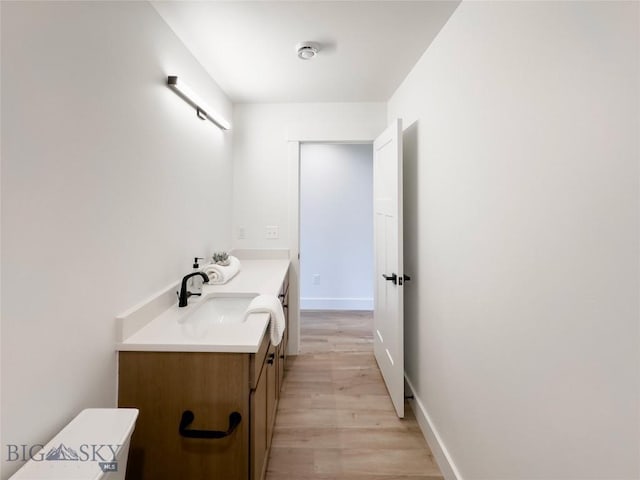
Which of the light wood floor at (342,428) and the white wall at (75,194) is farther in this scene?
the light wood floor at (342,428)

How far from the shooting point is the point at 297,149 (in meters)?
3.03

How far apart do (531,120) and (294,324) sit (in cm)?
253

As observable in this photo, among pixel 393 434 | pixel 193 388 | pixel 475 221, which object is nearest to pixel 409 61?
pixel 475 221

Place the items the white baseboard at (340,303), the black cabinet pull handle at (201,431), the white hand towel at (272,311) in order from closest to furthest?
the black cabinet pull handle at (201,431), the white hand towel at (272,311), the white baseboard at (340,303)

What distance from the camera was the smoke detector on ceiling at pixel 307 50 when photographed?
1.89 meters

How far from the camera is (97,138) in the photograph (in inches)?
45.8

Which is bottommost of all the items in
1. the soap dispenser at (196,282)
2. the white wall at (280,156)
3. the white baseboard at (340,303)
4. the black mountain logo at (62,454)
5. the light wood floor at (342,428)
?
the light wood floor at (342,428)

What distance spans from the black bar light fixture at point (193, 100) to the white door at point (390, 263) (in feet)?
4.09

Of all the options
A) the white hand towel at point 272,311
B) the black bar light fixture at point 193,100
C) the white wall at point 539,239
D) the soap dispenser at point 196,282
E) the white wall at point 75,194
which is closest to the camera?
the white wall at point 539,239

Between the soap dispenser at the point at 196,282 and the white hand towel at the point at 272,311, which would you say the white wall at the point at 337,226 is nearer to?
the soap dispenser at the point at 196,282

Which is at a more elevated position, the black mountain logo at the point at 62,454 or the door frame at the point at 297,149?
the door frame at the point at 297,149

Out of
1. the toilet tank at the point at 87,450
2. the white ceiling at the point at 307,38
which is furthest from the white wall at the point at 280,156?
the toilet tank at the point at 87,450

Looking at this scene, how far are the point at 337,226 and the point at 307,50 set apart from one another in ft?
8.80

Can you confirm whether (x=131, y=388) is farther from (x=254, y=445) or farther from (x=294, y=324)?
(x=294, y=324)
